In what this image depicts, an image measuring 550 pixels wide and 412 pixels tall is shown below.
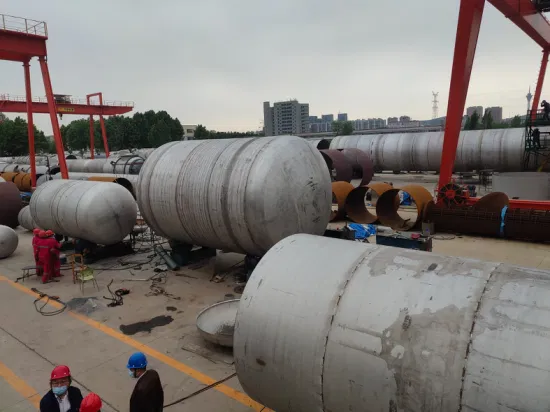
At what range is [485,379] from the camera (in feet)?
8.51

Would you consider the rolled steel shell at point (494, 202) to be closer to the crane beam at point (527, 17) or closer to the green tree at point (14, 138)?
the crane beam at point (527, 17)

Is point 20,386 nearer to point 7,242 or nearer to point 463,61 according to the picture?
point 7,242

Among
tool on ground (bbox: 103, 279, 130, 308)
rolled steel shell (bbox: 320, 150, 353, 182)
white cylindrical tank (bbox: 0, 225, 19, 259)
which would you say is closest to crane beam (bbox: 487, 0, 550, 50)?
rolled steel shell (bbox: 320, 150, 353, 182)

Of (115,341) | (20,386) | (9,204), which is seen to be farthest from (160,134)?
(20,386)

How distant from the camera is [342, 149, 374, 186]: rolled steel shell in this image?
82.5 feet

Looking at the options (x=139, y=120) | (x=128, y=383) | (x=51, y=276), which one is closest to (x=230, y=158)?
(x=128, y=383)

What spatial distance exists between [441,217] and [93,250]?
11.9 m

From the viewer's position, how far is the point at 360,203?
1698 centimetres

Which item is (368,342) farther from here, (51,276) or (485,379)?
(51,276)

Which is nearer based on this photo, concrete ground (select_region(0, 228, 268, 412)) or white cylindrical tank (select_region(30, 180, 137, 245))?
concrete ground (select_region(0, 228, 268, 412))

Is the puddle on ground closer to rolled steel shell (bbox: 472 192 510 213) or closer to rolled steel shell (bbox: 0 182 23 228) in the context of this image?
rolled steel shell (bbox: 0 182 23 228)

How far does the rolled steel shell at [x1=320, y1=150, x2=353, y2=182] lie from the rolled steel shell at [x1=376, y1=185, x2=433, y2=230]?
6851 millimetres

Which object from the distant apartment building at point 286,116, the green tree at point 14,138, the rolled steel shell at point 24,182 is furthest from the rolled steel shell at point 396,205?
the distant apartment building at point 286,116

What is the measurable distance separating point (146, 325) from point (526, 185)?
1841 cm
